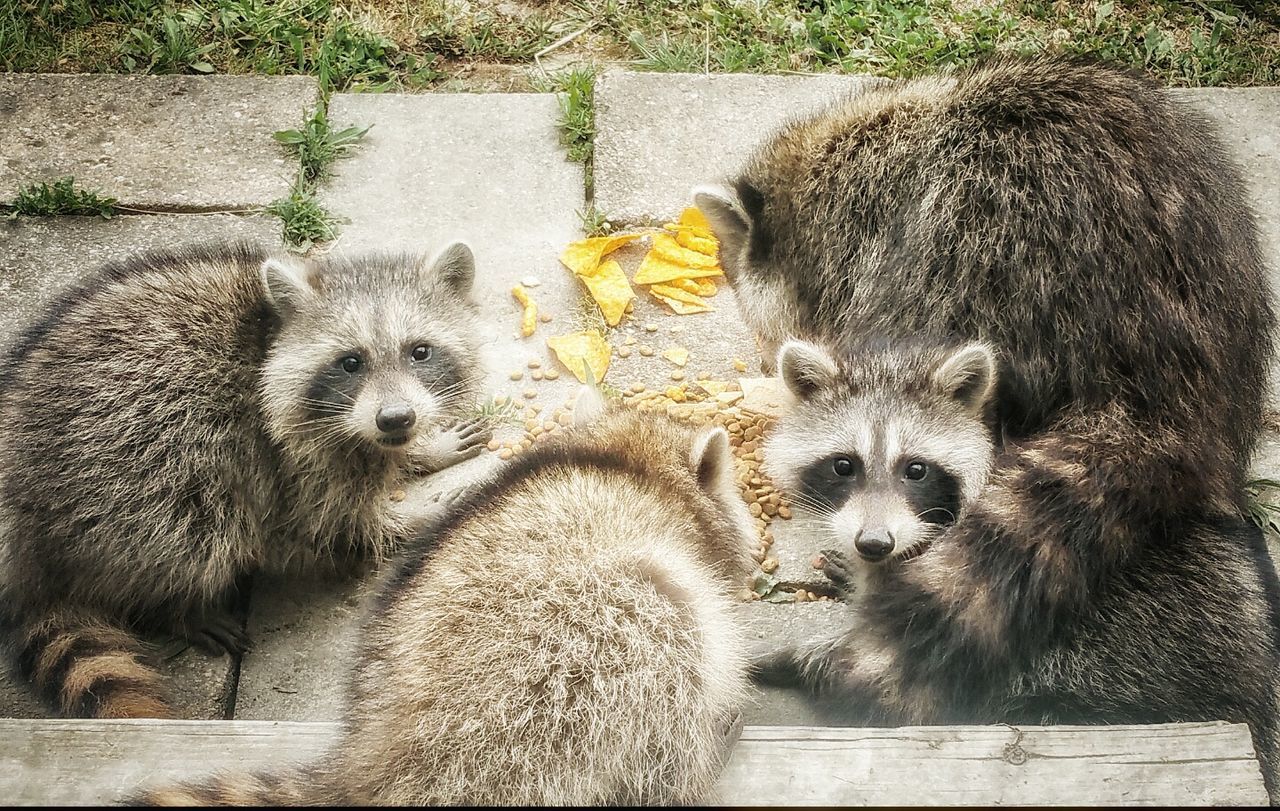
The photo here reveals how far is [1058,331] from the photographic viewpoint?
3.59 metres

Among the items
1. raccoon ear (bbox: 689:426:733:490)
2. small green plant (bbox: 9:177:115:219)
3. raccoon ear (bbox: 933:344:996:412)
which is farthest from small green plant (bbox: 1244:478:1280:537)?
small green plant (bbox: 9:177:115:219)

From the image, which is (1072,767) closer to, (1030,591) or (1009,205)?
(1030,591)

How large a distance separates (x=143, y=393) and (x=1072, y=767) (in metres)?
2.72

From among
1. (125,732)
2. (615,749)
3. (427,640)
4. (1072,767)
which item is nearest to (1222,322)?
(1072,767)

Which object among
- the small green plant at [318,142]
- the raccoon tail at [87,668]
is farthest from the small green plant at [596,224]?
the raccoon tail at [87,668]

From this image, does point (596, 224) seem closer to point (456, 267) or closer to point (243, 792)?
point (456, 267)

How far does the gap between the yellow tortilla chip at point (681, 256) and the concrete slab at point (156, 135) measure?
1564mm

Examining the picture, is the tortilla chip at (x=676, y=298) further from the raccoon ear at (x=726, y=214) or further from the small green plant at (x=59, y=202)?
the small green plant at (x=59, y=202)

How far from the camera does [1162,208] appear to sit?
12.0 ft

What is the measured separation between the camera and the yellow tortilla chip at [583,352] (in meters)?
4.84

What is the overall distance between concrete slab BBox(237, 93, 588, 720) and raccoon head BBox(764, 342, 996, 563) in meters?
1.24

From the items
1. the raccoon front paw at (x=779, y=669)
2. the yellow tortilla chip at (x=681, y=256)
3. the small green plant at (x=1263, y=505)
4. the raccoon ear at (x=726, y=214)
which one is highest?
the raccoon ear at (x=726, y=214)

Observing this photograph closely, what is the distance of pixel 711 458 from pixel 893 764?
1.16 m

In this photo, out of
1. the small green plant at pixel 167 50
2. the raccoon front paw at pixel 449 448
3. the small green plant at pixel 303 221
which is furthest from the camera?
the small green plant at pixel 167 50
